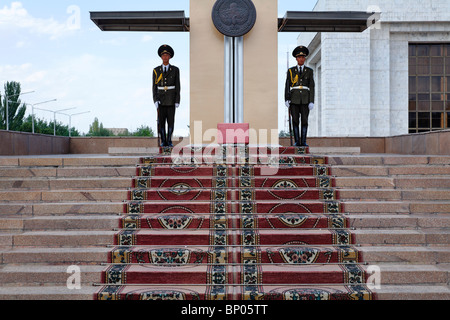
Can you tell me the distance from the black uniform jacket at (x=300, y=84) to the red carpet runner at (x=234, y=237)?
1901mm

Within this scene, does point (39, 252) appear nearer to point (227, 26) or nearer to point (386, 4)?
point (227, 26)

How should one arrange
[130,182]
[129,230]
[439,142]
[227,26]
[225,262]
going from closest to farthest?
[225,262] < [129,230] < [130,182] < [439,142] < [227,26]

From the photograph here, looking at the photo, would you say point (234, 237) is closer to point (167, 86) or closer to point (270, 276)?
point (270, 276)

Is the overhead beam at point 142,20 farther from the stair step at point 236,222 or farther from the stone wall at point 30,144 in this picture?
the stair step at point 236,222

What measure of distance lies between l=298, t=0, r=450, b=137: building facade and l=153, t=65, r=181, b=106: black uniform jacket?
9.60m

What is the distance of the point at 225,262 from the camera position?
423 centimetres

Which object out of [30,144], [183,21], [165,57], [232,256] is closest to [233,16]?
[183,21]

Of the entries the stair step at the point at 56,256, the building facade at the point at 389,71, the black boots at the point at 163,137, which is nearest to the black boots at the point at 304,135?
the black boots at the point at 163,137

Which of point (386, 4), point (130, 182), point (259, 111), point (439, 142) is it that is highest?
point (386, 4)

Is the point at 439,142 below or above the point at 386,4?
below

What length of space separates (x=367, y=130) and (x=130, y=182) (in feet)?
40.3

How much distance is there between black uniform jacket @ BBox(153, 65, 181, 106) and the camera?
24.6 ft

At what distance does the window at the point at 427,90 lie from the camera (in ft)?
52.3
